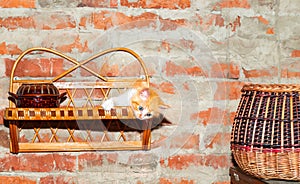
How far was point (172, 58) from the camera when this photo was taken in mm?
1602

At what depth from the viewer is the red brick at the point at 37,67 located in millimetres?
1538

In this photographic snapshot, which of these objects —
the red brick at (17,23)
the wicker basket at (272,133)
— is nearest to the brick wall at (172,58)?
the red brick at (17,23)

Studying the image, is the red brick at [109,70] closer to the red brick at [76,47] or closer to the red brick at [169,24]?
the red brick at [76,47]

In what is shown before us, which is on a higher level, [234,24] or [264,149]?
[234,24]

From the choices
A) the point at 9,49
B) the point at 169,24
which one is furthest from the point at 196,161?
the point at 9,49

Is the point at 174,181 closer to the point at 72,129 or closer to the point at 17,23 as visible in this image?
the point at 72,129

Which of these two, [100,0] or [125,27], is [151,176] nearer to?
[125,27]

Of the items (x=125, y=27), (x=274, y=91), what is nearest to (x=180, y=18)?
(x=125, y=27)

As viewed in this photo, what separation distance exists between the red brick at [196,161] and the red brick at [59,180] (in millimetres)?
297

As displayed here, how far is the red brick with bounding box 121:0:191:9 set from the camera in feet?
5.18

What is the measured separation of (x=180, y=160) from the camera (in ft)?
5.32

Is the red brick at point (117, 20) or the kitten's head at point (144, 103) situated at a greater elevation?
the red brick at point (117, 20)

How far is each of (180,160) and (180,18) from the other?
467 mm

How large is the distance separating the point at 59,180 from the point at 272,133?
27.4 inches
